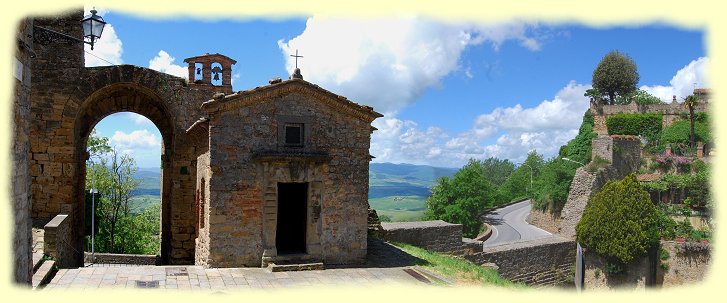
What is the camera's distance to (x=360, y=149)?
15.7 m

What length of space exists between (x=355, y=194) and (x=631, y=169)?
2994 centimetres

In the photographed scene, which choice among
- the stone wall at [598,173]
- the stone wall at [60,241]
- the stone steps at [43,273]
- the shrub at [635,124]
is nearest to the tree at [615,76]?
the shrub at [635,124]

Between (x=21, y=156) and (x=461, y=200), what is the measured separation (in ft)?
112

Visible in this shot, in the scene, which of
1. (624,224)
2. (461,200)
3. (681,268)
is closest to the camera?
(624,224)

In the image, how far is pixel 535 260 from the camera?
2714cm

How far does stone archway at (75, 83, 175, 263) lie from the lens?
1780 cm

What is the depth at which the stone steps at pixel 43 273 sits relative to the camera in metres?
11.1

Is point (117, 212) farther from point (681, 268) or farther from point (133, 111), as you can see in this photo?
point (681, 268)

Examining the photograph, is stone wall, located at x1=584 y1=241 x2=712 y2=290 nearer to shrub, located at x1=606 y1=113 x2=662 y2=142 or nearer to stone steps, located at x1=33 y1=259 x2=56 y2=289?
shrub, located at x1=606 y1=113 x2=662 y2=142

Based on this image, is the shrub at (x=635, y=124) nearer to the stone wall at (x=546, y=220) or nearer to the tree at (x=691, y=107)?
the tree at (x=691, y=107)

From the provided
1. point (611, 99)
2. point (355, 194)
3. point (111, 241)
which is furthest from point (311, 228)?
point (611, 99)

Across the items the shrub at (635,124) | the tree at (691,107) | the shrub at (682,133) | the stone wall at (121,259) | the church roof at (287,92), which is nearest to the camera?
the church roof at (287,92)

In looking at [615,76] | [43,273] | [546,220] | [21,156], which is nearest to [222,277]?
[43,273]

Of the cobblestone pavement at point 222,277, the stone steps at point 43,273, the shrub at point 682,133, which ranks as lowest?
the cobblestone pavement at point 222,277
